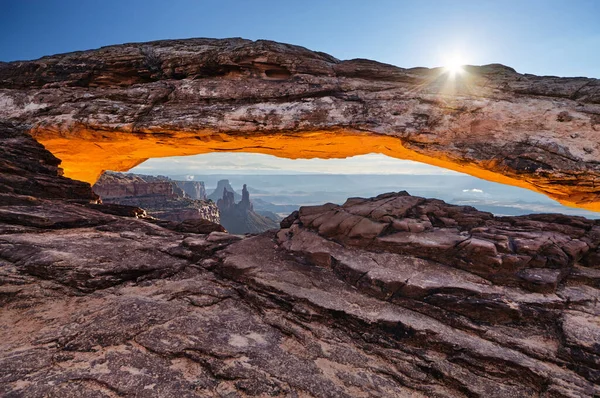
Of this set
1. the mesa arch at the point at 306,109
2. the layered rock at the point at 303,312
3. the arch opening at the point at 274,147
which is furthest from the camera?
the arch opening at the point at 274,147

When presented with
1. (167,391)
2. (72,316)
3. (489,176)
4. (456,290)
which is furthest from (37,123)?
(489,176)

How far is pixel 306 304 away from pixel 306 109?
9899 millimetres

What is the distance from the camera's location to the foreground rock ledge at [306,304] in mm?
7902

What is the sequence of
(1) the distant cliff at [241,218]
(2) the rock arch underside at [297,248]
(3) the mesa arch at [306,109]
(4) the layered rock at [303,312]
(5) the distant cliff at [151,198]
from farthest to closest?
1. (1) the distant cliff at [241,218]
2. (5) the distant cliff at [151,198]
3. (3) the mesa arch at [306,109]
4. (2) the rock arch underside at [297,248]
5. (4) the layered rock at [303,312]

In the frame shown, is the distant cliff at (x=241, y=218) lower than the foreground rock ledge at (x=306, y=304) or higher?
lower

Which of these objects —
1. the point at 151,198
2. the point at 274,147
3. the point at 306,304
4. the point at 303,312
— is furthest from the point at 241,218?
the point at 303,312

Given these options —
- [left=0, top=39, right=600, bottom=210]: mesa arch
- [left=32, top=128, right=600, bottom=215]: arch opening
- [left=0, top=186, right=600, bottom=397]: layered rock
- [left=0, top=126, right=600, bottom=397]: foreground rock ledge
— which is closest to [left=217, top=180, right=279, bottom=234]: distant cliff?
[left=32, top=128, right=600, bottom=215]: arch opening

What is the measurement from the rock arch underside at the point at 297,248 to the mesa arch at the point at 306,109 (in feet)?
0.34

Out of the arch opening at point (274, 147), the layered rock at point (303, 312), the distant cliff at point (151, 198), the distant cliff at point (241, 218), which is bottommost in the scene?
the distant cliff at point (241, 218)

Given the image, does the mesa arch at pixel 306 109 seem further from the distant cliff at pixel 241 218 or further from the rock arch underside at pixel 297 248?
the distant cliff at pixel 241 218

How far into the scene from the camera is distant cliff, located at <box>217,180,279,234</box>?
15325 cm

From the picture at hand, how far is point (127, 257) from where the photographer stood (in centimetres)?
1251

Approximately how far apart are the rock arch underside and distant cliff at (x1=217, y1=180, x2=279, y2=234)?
436ft

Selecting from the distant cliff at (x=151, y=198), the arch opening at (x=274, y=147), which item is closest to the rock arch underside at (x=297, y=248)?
the arch opening at (x=274, y=147)
